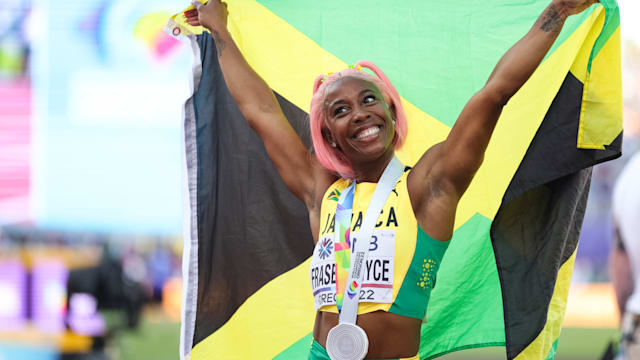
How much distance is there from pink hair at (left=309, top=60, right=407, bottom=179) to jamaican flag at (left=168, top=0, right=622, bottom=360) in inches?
25.1

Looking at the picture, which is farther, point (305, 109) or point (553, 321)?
point (305, 109)

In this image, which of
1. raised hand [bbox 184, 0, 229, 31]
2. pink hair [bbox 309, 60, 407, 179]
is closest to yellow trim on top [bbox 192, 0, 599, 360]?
raised hand [bbox 184, 0, 229, 31]

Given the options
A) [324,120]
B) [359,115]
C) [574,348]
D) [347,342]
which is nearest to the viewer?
[347,342]

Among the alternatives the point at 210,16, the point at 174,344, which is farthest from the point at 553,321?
the point at 174,344

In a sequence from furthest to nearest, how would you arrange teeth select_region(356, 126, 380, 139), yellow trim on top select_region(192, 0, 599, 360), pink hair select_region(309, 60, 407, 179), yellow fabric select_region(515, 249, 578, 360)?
yellow trim on top select_region(192, 0, 599, 360) < yellow fabric select_region(515, 249, 578, 360) < pink hair select_region(309, 60, 407, 179) < teeth select_region(356, 126, 380, 139)

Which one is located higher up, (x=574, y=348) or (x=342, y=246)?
(x=342, y=246)

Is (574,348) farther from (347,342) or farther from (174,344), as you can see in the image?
(347,342)

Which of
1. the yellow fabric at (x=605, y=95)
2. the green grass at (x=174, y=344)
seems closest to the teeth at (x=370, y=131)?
the yellow fabric at (x=605, y=95)

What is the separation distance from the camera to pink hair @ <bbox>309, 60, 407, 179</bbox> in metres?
3.17

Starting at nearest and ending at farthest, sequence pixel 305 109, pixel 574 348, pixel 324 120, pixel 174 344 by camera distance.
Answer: pixel 324 120 < pixel 305 109 < pixel 574 348 < pixel 174 344

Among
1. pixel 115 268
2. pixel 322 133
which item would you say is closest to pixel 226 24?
pixel 322 133

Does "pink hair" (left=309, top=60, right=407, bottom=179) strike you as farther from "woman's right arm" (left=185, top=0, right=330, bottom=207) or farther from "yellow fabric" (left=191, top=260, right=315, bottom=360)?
"yellow fabric" (left=191, top=260, right=315, bottom=360)

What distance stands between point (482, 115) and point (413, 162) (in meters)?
1.04

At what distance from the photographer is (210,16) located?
12.3 ft
